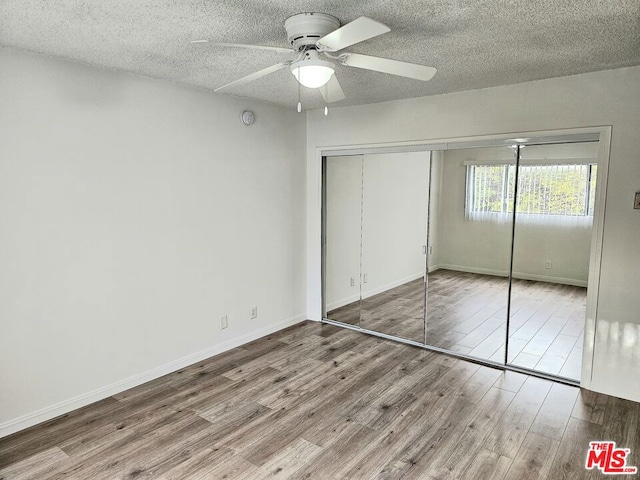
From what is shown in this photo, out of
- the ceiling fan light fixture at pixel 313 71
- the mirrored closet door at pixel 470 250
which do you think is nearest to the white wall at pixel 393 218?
the mirrored closet door at pixel 470 250

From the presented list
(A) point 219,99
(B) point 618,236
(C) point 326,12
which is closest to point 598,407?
(B) point 618,236

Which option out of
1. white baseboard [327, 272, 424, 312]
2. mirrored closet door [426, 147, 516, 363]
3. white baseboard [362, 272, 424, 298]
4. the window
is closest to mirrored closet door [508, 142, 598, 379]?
the window

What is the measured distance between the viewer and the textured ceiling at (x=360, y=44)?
204 centimetres

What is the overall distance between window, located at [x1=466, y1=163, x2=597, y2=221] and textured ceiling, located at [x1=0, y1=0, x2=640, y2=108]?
2.45ft

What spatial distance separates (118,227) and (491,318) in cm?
336

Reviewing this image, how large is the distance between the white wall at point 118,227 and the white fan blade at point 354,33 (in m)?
1.95

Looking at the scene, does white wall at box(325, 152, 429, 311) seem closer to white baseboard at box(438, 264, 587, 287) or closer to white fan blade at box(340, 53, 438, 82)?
white baseboard at box(438, 264, 587, 287)

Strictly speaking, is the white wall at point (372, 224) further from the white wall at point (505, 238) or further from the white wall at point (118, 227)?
the white wall at point (118, 227)

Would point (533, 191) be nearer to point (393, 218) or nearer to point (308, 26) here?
point (393, 218)

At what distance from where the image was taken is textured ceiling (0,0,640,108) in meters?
2.04

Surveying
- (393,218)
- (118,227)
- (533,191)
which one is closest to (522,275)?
(533,191)

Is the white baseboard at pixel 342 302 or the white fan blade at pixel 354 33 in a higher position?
the white fan blade at pixel 354 33

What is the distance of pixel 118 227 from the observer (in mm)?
3232

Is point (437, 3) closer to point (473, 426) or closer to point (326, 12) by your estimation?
point (326, 12)
